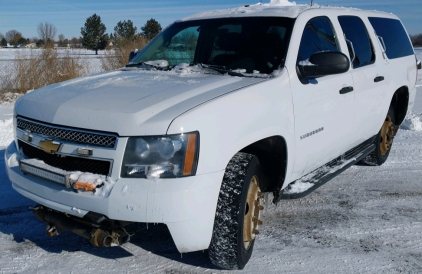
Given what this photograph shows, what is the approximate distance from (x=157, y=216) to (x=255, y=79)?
139cm

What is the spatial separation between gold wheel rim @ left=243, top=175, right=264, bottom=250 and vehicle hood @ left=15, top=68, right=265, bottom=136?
74cm

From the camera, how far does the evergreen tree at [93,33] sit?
165 feet

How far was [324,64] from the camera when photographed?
362 centimetres

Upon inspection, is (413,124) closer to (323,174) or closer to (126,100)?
(323,174)

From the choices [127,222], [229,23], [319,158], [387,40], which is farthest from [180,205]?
[387,40]

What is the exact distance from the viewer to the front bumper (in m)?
2.64

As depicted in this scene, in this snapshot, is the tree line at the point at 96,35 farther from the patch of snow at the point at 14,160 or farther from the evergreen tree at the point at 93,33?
the patch of snow at the point at 14,160

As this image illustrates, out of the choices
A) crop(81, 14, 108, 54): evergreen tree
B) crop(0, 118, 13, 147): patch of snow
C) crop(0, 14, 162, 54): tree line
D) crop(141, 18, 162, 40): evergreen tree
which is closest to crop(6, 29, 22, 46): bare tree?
crop(0, 14, 162, 54): tree line

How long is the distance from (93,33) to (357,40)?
164 feet

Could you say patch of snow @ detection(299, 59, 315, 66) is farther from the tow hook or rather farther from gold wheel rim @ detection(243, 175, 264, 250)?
the tow hook

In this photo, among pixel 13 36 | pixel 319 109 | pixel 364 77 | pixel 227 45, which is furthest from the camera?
pixel 13 36

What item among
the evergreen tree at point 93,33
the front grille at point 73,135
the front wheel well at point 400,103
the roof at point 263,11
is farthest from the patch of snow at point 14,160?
the evergreen tree at point 93,33

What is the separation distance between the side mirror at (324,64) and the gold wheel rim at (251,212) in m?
1.02

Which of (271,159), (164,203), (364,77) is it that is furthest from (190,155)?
(364,77)
